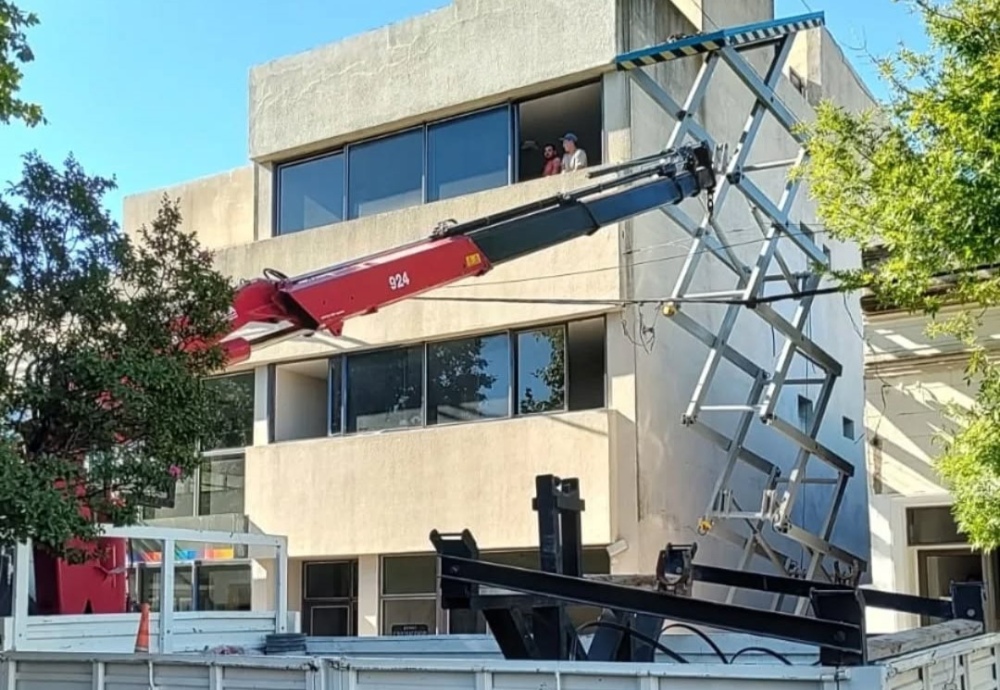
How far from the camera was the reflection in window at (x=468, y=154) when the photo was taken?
1747 centimetres

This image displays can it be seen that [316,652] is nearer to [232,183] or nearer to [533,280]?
[533,280]

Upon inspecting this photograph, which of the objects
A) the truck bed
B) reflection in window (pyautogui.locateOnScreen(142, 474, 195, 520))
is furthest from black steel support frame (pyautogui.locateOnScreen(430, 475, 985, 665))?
reflection in window (pyautogui.locateOnScreen(142, 474, 195, 520))

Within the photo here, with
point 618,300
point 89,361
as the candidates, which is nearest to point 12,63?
point 89,361

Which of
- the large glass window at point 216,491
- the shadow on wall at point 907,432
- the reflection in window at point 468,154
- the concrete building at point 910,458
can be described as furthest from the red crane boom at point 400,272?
the large glass window at point 216,491

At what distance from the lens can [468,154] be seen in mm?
17797

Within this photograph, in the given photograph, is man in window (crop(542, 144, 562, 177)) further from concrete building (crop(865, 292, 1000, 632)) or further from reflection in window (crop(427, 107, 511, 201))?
concrete building (crop(865, 292, 1000, 632))

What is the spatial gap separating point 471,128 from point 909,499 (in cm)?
842

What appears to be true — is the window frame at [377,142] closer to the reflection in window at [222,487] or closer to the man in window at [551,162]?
the man in window at [551,162]

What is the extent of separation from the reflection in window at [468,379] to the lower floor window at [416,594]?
6.62ft

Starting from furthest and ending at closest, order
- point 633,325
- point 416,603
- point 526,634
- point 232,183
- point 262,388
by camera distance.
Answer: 1. point 232,183
2. point 262,388
3. point 416,603
4. point 633,325
5. point 526,634

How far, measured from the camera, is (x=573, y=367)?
655 inches

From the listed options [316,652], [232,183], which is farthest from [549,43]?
[316,652]

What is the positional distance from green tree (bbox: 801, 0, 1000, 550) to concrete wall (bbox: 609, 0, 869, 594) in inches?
243

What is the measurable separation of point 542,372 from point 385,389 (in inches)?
107
